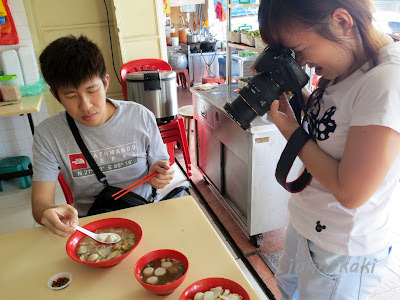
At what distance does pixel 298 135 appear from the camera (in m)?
0.82

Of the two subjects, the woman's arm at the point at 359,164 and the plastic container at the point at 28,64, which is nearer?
the woman's arm at the point at 359,164

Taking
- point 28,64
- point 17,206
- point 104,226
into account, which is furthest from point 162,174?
point 28,64

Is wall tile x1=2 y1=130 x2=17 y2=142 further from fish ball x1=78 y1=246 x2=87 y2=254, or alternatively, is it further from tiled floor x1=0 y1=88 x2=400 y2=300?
fish ball x1=78 y1=246 x2=87 y2=254

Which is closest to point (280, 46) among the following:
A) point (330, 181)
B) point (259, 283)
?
point (330, 181)

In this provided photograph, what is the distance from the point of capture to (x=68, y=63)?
3.57 feet

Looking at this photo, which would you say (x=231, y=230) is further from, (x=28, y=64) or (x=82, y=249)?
(x=28, y=64)

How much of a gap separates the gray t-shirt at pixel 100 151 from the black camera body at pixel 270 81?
1.85ft

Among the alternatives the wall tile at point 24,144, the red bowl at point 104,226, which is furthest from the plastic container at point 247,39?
the wall tile at point 24,144

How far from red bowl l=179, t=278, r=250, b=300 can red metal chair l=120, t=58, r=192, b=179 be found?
186 centimetres

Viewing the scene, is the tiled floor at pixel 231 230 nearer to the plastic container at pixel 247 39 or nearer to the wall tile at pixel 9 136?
the wall tile at pixel 9 136

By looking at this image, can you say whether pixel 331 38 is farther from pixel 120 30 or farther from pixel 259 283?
pixel 120 30

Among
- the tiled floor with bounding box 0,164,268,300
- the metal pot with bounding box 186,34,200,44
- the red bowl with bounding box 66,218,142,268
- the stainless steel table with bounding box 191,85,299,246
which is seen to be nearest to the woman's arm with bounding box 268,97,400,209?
the red bowl with bounding box 66,218,142,268

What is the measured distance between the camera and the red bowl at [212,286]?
26.4 inches

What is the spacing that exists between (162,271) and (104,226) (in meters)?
0.30
